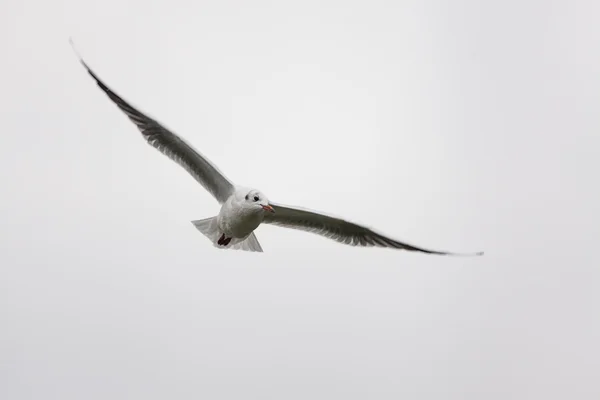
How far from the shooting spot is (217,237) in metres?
10.6

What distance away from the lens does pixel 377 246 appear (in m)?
11.3

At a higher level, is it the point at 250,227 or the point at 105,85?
the point at 105,85

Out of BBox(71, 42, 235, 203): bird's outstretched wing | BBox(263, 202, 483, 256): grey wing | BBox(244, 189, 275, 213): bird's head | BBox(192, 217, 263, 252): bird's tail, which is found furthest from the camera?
BBox(263, 202, 483, 256): grey wing

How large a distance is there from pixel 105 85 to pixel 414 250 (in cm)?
383

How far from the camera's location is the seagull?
1016 cm

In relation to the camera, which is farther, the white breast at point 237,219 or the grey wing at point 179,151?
the grey wing at point 179,151

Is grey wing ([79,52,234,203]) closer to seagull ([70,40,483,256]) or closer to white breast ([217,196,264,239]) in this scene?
seagull ([70,40,483,256])

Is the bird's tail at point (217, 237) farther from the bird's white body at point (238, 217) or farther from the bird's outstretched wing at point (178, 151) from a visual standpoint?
the bird's outstretched wing at point (178, 151)

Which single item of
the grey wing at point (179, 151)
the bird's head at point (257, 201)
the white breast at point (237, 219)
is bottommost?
the white breast at point (237, 219)

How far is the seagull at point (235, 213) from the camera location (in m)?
10.2

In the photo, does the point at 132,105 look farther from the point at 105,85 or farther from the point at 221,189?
the point at 221,189

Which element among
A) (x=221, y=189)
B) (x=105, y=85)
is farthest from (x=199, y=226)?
(x=105, y=85)

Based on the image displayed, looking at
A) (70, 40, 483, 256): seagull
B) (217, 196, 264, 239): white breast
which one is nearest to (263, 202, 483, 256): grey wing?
(70, 40, 483, 256): seagull

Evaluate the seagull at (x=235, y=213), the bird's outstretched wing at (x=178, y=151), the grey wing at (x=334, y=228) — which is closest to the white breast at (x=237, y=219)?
the seagull at (x=235, y=213)
